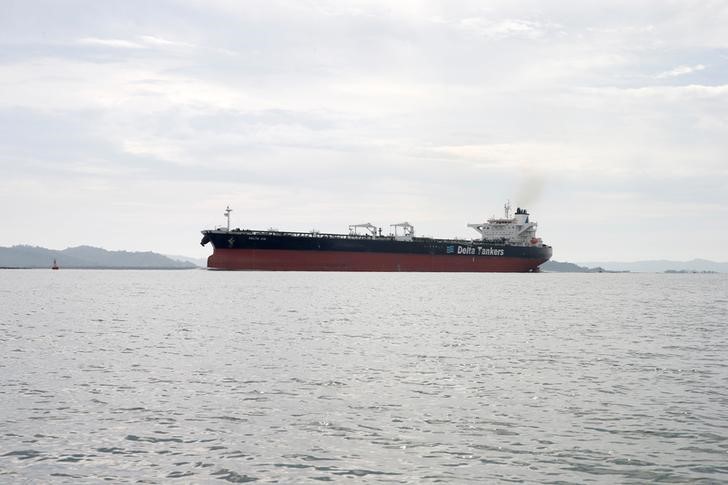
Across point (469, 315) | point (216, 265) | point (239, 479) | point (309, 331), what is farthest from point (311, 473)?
point (216, 265)

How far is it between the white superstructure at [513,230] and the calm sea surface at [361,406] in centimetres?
11625

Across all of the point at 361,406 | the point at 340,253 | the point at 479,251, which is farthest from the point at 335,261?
the point at 361,406

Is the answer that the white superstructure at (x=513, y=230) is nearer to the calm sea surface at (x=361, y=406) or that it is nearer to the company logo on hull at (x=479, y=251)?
the company logo on hull at (x=479, y=251)

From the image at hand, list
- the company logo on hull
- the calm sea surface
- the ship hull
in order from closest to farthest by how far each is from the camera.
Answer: the calm sea surface → the ship hull → the company logo on hull

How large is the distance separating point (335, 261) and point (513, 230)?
49595 millimetres

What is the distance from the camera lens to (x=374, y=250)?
12575cm

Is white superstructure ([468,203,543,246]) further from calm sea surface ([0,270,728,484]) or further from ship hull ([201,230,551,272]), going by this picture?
calm sea surface ([0,270,728,484])

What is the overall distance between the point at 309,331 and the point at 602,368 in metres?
17.1

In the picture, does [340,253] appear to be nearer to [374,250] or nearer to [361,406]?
[374,250]

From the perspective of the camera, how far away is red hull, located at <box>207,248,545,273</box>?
387 feet

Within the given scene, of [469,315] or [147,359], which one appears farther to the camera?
[469,315]

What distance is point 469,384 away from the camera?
21.7 m

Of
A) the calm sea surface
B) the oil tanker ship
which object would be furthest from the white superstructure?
the calm sea surface

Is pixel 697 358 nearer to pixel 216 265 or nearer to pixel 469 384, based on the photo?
pixel 469 384
